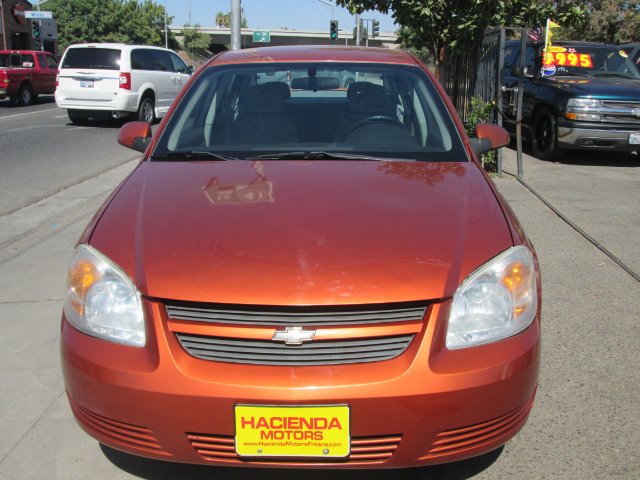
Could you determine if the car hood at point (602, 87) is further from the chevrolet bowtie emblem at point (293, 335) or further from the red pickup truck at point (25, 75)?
the red pickup truck at point (25, 75)

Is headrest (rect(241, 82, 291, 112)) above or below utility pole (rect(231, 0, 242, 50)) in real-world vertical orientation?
below

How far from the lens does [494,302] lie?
2312mm

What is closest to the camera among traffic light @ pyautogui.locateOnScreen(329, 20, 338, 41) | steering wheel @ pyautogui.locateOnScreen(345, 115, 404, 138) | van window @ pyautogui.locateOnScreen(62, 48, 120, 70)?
steering wheel @ pyautogui.locateOnScreen(345, 115, 404, 138)

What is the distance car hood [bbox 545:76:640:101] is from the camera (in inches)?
378

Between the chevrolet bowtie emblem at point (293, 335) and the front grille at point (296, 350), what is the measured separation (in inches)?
0.8

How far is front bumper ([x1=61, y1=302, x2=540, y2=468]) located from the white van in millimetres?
13787

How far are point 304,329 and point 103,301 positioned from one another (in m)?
0.74

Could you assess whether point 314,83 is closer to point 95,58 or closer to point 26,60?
point 95,58

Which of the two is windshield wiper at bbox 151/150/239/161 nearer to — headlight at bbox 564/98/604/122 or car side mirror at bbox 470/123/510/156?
car side mirror at bbox 470/123/510/156

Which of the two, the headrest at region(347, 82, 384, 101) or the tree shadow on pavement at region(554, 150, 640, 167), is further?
the tree shadow on pavement at region(554, 150, 640, 167)

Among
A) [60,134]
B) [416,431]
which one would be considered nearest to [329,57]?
[416,431]

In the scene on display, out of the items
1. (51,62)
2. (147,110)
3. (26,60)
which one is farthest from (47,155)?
(51,62)

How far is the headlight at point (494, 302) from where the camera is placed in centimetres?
224

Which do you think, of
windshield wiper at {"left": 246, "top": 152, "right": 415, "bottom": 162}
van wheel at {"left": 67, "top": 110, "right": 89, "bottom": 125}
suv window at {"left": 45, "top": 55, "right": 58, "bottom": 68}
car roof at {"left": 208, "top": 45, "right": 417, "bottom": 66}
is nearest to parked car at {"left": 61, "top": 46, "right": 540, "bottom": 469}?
windshield wiper at {"left": 246, "top": 152, "right": 415, "bottom": 162}
